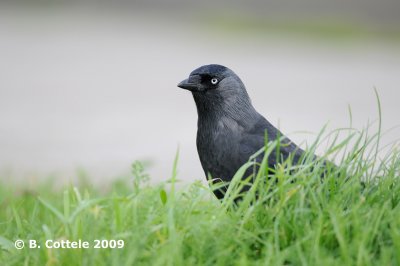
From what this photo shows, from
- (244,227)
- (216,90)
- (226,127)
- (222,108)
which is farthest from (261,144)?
(244,227)

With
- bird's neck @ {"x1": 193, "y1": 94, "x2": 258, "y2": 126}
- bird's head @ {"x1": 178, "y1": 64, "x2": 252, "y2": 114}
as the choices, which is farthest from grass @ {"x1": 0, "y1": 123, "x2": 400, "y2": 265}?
bird's head @ {"x1": 178, "y1": 64, "x2": 252, "y2": 114}

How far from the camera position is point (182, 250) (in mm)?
3703

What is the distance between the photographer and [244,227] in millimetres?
3938

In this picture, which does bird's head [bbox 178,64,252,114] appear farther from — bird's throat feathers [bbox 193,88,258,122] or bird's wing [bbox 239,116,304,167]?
bird's wing [bbox 239,116,304,167]

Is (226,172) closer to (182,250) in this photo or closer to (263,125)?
(263,125)

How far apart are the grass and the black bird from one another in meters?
0.79

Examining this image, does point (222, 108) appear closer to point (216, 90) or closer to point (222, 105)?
point (222, 105)

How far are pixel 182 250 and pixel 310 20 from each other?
40.6ft

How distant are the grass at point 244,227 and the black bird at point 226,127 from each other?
788 millimetres

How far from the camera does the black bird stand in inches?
197

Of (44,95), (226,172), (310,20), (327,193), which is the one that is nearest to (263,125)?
(226,172)

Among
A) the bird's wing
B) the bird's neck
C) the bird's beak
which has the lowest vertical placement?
the bird's wing

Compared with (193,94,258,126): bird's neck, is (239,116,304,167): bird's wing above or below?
A: below

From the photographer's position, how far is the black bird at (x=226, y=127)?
5.02 metres
